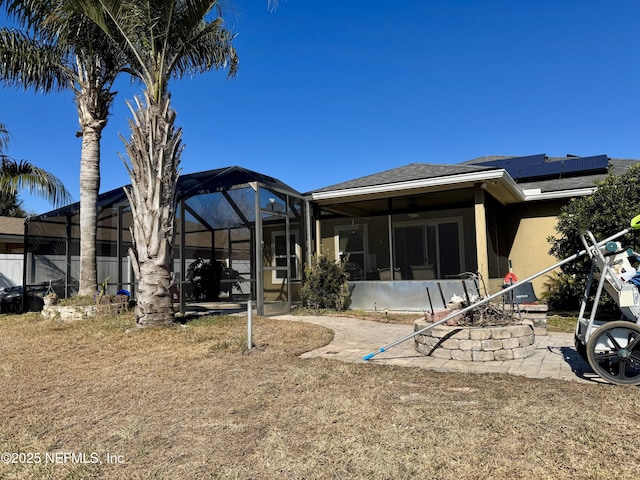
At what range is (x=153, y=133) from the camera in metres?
8.40

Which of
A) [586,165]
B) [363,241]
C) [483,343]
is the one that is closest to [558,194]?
[586,165]

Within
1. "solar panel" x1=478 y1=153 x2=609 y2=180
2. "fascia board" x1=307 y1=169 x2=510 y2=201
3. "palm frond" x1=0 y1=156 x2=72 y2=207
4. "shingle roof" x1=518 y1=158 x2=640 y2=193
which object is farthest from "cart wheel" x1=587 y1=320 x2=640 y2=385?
"palm frond" x1=0 y1=156 x2=72 y2=207

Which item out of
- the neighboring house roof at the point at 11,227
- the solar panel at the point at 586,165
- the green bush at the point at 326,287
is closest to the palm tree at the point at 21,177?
the neighboring house roof at the point at 11,227

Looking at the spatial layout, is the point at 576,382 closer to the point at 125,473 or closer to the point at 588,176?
the point at 125,473

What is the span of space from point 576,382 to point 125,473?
4051 mm

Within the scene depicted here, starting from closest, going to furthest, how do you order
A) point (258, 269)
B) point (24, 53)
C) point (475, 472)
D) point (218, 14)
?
point (475, 472)
point (218, 14)
point (258, 269)
point (24, 53)

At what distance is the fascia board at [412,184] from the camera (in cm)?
976

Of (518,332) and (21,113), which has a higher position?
(21,113)

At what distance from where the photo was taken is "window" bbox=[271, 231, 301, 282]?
11227 mm

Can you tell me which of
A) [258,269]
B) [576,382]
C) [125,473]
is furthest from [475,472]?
[258,269]

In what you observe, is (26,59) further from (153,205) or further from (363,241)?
(363,241)

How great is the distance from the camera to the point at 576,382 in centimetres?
420

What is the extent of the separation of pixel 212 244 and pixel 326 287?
14.1 feet

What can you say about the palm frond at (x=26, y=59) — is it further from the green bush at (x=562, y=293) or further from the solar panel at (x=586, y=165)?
the solar panel at (x=586, y=165)
